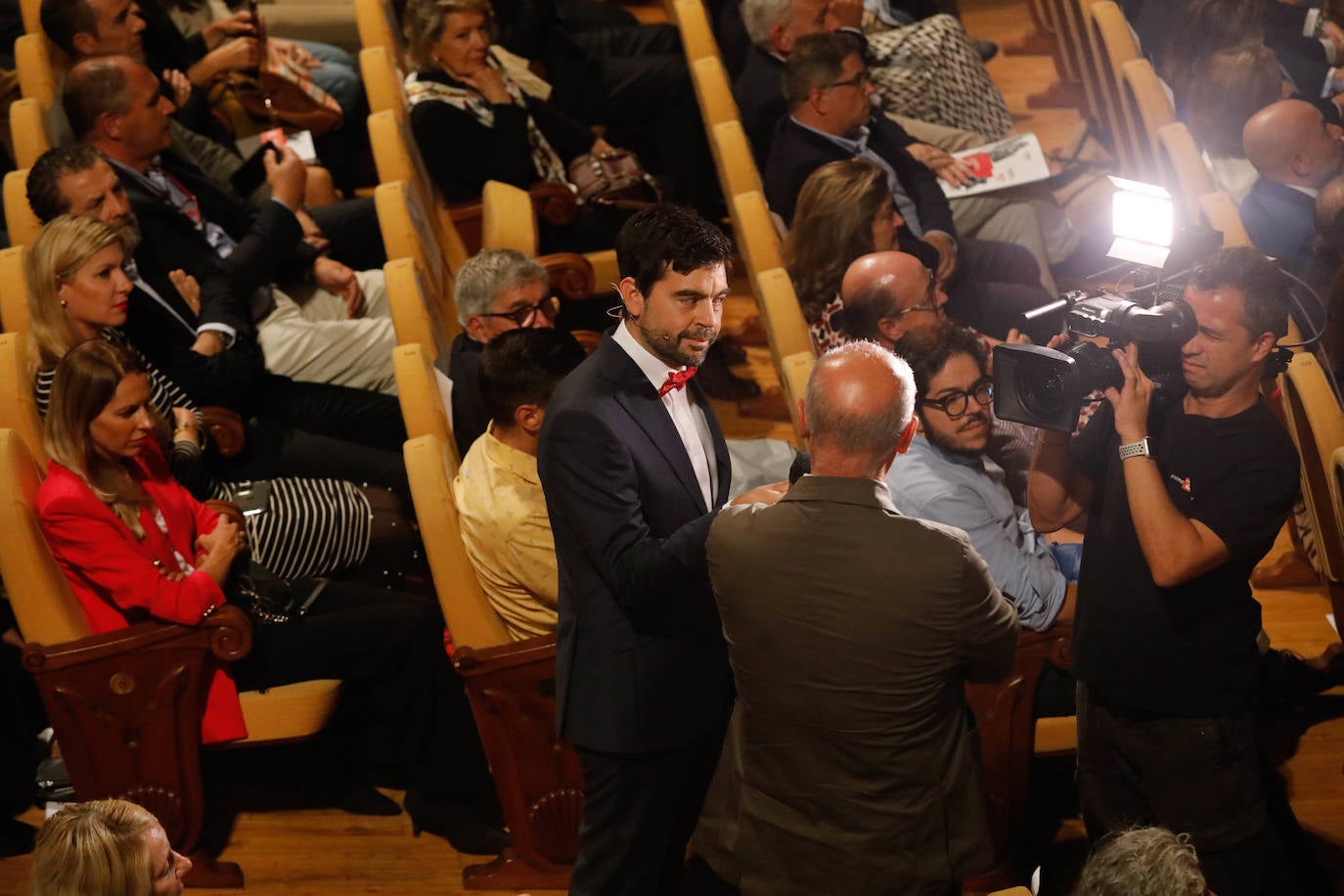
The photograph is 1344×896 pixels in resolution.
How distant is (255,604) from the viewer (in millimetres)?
2289

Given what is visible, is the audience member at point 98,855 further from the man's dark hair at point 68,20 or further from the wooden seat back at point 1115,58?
the wooden seat back at point 1115,58

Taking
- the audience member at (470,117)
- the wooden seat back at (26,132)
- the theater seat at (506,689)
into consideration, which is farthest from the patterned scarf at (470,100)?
the theater seat at (506,689)

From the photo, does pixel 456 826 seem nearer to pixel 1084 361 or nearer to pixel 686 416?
pixel 686 416

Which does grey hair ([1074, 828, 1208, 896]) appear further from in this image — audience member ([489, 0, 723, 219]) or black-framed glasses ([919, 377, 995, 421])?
audience member ([489, 0, 723, 219])

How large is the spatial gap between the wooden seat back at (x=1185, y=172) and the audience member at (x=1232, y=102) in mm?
233

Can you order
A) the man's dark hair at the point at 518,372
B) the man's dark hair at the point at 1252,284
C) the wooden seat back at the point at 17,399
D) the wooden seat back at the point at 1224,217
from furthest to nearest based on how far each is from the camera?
the wooden seat back at the point at 1224,217 < the wooden seat back at the point at 17,399 < the man's dark hair at the point at 518,372 < the man's dark hair at the point at 1252,284

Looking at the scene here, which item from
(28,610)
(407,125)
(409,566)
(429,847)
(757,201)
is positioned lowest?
(429,847)

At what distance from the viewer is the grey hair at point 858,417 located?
141 cm

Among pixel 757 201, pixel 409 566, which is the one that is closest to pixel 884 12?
pixel 757 201

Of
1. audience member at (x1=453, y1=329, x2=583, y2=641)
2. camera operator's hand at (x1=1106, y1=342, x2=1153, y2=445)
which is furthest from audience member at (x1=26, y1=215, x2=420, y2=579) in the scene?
camera operator's hand at (x1=1106, y1=342, x2=1153, y2=445)

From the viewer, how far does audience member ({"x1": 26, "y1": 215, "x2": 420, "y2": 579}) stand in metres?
2.44

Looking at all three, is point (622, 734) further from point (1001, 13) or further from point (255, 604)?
point (1001, 13)

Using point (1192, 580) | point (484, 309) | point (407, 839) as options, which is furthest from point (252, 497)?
point (1192, 580)

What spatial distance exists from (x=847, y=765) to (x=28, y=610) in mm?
1341
